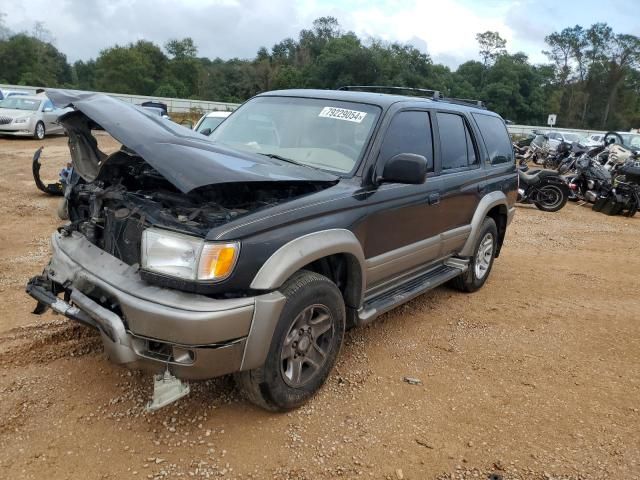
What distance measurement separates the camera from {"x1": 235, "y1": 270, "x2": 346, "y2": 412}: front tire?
2846mm

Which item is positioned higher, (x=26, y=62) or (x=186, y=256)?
(x=26, y=62)

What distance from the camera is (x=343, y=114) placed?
12.7 ft

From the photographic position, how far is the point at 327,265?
133 inches

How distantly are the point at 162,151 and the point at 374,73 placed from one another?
205 ft

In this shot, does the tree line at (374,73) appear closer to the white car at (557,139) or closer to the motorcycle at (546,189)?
the white car at (557,139)

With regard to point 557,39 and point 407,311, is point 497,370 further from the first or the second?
point 557,39

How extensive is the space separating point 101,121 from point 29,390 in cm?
168

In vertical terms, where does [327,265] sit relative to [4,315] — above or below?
above

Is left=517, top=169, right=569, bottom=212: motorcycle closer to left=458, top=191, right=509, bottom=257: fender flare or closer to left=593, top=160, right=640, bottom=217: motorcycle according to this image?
left=593, top=160, right=640, bottom=217: motorcycle

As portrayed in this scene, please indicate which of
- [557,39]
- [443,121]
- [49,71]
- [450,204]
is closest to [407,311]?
[450,204]

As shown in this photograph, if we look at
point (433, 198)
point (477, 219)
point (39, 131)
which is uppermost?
point (433, 198)

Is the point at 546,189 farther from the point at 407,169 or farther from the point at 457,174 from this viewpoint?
the point at 407,169

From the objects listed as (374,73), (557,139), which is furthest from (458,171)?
(374,73)

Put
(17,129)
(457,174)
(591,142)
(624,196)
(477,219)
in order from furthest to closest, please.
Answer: (591,142) → (17,129) → (624,196) → (477,219) → (457,174)
